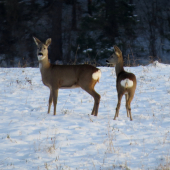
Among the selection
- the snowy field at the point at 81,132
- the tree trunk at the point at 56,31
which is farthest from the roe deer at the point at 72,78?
the tree trunk at the point at 56,31

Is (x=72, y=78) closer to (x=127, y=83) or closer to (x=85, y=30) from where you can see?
(x=127, y=83)

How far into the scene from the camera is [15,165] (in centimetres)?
375

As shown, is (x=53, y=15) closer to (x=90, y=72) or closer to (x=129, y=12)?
(x=129, y=12)

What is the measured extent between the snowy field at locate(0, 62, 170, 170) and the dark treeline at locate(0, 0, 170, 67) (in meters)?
8.96

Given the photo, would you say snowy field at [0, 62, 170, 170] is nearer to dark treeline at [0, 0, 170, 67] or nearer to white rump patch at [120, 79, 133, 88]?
white rump patch at [120, 79, 133, 88]

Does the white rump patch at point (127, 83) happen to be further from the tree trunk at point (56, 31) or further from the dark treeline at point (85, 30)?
the tree trunk at point (56, 31)

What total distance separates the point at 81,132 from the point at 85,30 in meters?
14.1

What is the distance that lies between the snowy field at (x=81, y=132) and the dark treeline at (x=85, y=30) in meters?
8.96

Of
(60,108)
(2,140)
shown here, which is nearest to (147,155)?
(2,140)

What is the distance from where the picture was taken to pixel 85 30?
1845cm

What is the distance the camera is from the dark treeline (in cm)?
1806

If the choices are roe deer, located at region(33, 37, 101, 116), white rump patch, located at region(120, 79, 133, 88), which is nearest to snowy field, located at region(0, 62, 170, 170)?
roe deer, located at region(33, 37, 101, 116)

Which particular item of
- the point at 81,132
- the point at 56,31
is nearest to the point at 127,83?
the point at 81,132

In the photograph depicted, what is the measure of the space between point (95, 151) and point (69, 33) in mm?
16835
